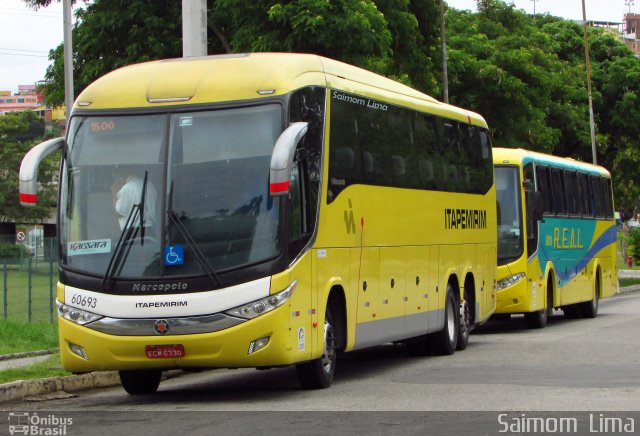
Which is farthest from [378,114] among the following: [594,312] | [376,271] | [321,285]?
[594,312]

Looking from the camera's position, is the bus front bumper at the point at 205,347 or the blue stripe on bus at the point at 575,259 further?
the blue stripe on bus at the point at 575,259

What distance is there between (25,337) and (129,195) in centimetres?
794

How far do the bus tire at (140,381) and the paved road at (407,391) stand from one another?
0.13m

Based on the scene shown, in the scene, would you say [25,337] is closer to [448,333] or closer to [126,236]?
[448,333]

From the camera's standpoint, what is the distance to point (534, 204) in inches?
947

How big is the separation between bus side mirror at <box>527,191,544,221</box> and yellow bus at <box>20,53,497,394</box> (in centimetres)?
984

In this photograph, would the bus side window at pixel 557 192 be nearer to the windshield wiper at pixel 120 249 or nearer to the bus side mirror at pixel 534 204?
the bus side mirror at pixel 534 204

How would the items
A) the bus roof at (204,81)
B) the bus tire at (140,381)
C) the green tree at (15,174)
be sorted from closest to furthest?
the bus roof at (204,81)
the bus tire at (140,381)
the green tree at (15,174)

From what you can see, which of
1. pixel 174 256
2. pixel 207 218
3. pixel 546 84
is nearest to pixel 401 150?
pixel 207 218

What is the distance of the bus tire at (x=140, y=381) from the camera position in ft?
46.6

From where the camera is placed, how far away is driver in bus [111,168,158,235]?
12836mm

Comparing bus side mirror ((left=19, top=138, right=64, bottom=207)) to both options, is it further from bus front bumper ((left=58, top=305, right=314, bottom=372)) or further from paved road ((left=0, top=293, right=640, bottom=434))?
paved road ((left=0, top=293, right=640, bottom=434))

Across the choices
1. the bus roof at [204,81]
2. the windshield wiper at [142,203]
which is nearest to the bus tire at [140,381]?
the windshield wiper at [142,203]

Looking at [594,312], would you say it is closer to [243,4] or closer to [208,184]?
[243,4]
